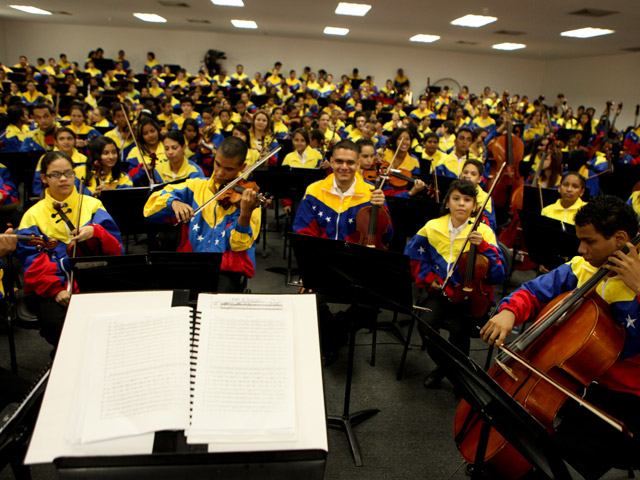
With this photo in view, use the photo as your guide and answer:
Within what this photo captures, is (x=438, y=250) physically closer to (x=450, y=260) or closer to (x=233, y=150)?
(x=450, y=260)

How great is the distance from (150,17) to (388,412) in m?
14.3

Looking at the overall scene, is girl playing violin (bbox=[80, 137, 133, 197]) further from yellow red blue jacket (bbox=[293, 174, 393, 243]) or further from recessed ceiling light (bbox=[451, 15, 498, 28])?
recessed ceiling light (bbox=[451, 15, 498, 28])

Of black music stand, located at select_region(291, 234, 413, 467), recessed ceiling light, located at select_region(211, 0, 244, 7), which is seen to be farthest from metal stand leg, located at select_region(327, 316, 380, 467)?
recessed ceiling light, located at select_region(211, 0, 244, 7)

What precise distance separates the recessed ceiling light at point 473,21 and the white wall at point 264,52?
6.18 meters

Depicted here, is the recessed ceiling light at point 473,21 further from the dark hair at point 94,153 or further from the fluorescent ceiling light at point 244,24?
the dark hair at point 94,153

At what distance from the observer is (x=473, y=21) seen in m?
9.36

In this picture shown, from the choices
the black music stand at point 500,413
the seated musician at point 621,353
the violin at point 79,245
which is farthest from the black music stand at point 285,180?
the black music stand at point 500,413

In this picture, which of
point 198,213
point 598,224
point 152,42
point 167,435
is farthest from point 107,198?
point 152,42

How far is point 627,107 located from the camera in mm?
13484

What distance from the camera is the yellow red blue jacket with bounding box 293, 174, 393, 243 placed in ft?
9.93

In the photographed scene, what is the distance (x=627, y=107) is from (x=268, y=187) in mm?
14826

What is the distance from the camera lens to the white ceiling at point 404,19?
7727mm

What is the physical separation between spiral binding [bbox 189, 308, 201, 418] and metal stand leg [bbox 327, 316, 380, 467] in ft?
3.54

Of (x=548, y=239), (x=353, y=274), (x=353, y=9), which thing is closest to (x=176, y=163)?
(x=353, y=274)
